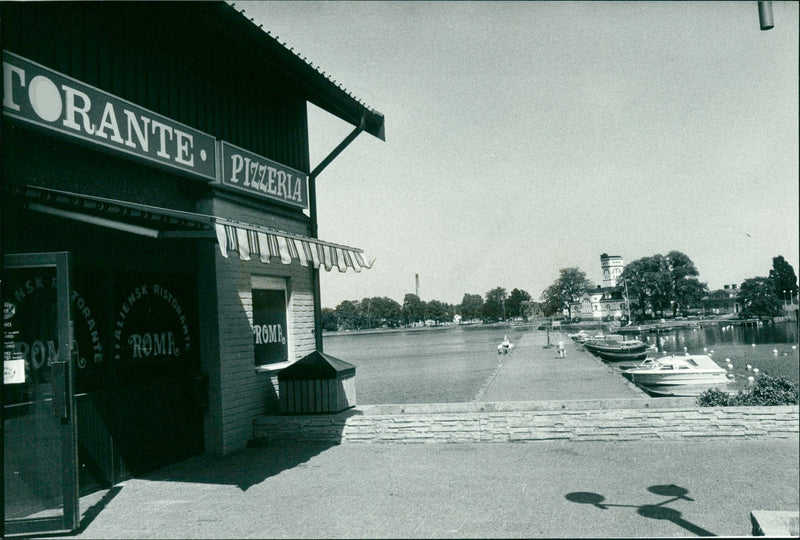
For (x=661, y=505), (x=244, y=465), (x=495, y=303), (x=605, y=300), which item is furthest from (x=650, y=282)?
(x=661, y=505)

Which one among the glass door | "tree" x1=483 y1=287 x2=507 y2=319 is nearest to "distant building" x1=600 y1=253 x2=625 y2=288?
"tree" x1=483 y1=287 x2=507 y2=319

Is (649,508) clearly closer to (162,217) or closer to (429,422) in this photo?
(429,422)

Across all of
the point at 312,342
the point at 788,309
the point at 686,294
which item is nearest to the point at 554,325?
the point at 686,294

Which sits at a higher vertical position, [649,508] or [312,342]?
[312,342]

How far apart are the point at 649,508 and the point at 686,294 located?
354 ft

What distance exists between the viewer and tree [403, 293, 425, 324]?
167 meters

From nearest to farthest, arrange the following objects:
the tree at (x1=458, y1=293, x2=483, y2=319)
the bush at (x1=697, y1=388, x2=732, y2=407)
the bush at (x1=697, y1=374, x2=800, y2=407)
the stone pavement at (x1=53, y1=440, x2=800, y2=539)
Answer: the stone pavement at (x1=53, y1=440, x2=800, y2=539)
the bush at (x1=697, y1=374, x2=800, y2=407)
the bush at (x1=697, y1=388, x2=732, y2=407)
the tree at (x1=458, y1=293, x2=483, y2=319)

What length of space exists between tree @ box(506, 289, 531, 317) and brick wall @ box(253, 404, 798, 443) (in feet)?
487

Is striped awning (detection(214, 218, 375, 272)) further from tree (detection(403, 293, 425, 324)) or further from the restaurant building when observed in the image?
tree (detection(403, 293, 425, 324))

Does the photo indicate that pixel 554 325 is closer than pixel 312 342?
No

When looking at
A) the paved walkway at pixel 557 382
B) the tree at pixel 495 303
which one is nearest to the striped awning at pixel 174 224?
the paved walkway at pixel 557 382

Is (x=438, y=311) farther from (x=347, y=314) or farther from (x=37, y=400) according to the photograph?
(x=37, y=400)

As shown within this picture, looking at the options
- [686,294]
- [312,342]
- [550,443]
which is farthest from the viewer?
[686,294]

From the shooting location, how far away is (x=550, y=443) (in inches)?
315
